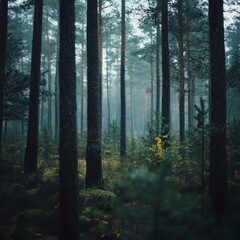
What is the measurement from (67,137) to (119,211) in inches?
123

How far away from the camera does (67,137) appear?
5.88 metres

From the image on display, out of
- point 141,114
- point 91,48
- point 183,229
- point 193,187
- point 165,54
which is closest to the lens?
point 183,229

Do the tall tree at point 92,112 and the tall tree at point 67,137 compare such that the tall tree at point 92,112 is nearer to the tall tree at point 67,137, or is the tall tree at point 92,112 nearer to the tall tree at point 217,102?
the tall tree at point 67,137

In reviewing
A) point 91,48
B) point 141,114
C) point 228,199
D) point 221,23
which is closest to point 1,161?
point 91,48

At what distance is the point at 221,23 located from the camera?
24.1 ft

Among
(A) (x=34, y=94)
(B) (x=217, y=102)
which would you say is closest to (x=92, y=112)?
(A) (x=34, y=94)

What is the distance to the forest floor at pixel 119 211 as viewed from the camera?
306 centimetres

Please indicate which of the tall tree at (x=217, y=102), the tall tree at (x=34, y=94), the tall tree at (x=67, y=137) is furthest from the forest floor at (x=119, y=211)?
the tall tree at (x=34, y=94)

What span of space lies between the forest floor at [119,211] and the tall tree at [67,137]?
653 mm

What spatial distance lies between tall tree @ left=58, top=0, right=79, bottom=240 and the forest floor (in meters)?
0.65

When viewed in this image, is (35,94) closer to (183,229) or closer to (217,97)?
(217,97)

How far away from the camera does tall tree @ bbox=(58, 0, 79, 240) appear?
575 cm

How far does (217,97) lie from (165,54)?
6297 mm

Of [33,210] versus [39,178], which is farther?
[39,178]
